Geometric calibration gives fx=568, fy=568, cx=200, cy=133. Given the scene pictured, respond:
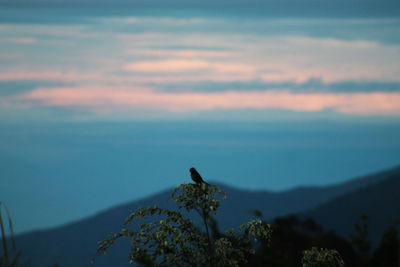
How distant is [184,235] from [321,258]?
3419 millimetres

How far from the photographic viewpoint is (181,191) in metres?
13.0

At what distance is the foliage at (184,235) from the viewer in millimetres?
12641

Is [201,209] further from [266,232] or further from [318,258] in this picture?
[318,258]

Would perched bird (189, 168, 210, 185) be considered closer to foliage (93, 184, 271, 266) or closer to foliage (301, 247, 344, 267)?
foliage (93, 184, 271, 266)

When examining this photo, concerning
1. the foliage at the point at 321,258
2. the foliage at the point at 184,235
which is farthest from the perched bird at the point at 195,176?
the foliage at the point at 321,258

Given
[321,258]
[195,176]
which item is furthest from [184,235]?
[321,258]

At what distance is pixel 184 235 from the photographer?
539 inches

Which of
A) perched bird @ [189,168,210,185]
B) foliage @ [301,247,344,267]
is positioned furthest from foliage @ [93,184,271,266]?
foliage @ [301,247,344,267]

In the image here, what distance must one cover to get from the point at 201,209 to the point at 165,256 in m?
1.53

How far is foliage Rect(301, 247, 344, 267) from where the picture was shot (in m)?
14.0

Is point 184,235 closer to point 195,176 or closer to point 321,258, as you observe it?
point 195,176

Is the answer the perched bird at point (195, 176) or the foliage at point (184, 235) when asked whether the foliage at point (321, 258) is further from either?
the perched bird at point (195, 176)

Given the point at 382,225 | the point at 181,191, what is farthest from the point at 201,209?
the point at 382,225

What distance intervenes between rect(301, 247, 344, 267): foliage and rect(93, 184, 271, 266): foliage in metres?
1.59
